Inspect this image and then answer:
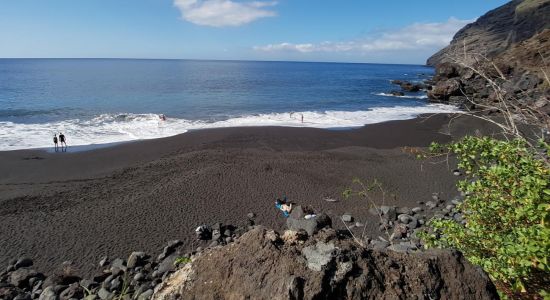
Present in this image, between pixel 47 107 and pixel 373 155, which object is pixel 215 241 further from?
pixel 47 107

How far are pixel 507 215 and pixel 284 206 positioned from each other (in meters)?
9.34

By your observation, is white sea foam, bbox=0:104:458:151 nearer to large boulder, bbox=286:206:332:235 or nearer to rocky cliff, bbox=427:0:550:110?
rocky cliff, bbox=427:0:550:110

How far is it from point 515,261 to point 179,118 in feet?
106

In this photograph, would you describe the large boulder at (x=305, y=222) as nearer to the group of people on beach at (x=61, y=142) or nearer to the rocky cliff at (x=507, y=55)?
the rocky cliff at (x=507, y=55)

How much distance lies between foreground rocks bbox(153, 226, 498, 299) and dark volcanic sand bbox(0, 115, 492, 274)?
840 centimetres

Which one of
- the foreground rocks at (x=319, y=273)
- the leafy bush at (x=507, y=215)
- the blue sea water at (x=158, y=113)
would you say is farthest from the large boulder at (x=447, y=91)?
the foreground rocks at (x=319, y=273)

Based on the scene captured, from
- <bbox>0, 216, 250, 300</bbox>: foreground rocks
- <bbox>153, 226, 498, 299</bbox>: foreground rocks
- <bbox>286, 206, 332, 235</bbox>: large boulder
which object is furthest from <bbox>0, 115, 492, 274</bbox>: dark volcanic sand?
<bbox>153, 226, 498, 299</bbox>: foreground rocks

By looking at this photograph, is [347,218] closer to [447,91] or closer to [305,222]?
[305,222]

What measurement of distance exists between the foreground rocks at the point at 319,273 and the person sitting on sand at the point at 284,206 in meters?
9.76

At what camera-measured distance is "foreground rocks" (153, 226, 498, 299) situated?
2.61 metres

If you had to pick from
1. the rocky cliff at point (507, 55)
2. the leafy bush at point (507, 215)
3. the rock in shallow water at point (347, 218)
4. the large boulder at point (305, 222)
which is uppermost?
the rocky cliff at point (507, 55)

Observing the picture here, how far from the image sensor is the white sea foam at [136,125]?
23.9m

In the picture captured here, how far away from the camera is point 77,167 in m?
18.0

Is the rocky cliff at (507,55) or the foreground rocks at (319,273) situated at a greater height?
the rocky cliff at (507,55)
